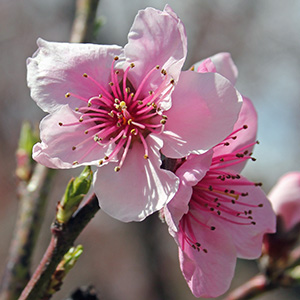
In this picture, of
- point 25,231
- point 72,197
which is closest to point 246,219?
point 72,197

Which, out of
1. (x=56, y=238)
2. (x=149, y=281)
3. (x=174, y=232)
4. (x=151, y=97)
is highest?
(x=151, y=97)

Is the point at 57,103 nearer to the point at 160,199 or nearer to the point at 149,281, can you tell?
the point at 160,199

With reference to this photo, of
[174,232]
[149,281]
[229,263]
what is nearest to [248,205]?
[229,263]

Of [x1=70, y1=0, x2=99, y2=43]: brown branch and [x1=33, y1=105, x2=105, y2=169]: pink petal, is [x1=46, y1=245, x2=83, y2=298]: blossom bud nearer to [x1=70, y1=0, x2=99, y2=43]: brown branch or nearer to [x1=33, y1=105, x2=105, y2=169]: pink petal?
[x1=33, y1=105, x2=105, y2=169]: pink petal

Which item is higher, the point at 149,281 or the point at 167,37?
the point at 167,37

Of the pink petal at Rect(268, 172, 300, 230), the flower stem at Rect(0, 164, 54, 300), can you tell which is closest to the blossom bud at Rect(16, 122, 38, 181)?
the flower stem at Rect(0, 164, 54, 300)

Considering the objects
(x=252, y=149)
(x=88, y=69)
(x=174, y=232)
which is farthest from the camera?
(x=252, y=149)
